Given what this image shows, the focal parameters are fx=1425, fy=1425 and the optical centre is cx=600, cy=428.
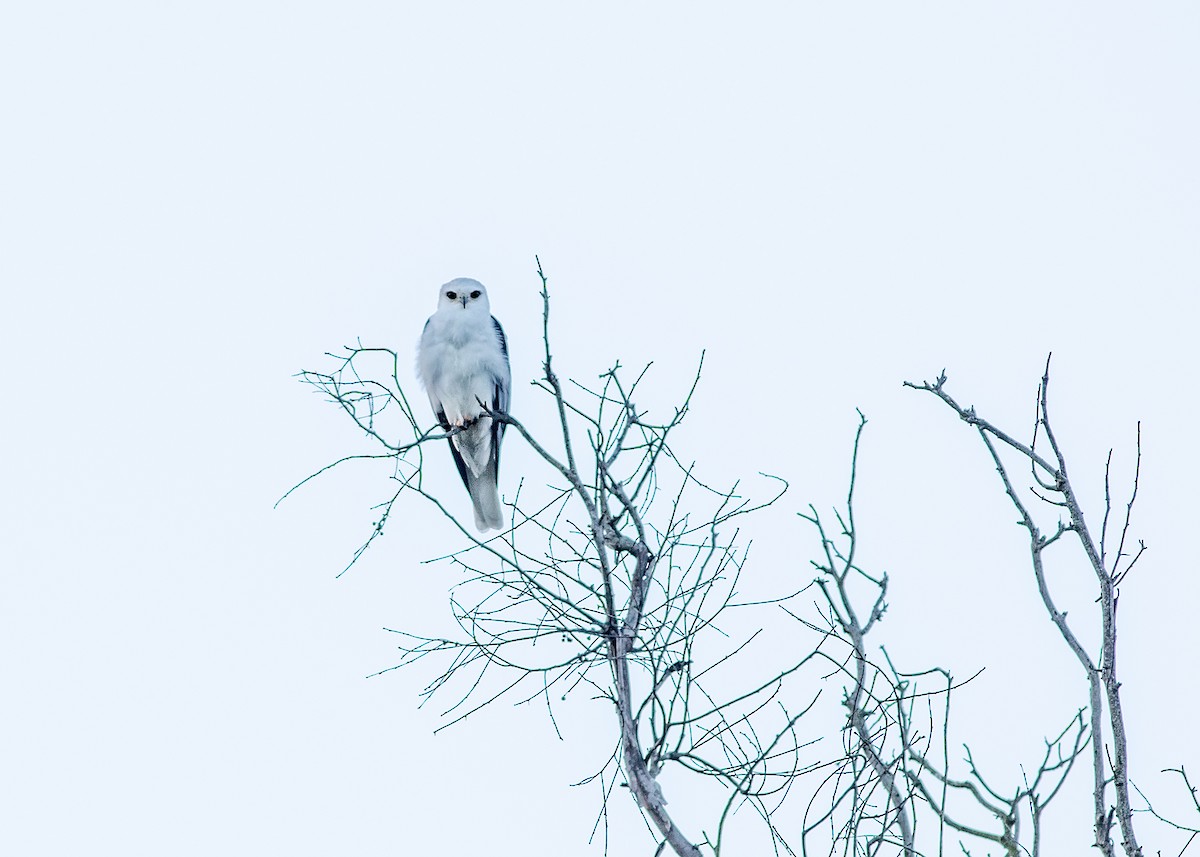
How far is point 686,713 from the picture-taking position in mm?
3455

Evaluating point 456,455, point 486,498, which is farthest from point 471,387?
point 486,498

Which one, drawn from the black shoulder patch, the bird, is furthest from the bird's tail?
the black shoulder patch

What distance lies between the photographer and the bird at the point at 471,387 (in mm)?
7828

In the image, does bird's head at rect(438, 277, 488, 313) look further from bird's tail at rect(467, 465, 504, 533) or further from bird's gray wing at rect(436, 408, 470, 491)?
bird's tail at rect(467, 465, 504, 533)

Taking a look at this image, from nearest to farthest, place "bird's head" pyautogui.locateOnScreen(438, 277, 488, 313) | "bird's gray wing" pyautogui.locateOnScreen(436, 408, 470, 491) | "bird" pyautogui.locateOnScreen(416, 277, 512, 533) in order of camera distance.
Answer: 1. "bird" pyautogui.locateOnScreen(416, 277, 512, 533)
2. "bird's gray wing" pyautogui.locateOnScreen(436, 408, 470, 491)
3. "bird's head" pyautogui.locateOnScreen(438, 277, 488, 313)

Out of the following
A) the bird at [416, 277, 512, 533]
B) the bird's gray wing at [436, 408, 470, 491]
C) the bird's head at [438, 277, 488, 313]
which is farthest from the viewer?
the bird's head at [438, 277, 488, 313]

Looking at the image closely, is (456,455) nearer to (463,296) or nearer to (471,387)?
(471,387)

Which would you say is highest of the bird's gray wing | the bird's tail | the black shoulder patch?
the black shoulder patch

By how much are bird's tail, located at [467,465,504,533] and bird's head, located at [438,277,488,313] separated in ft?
3.19

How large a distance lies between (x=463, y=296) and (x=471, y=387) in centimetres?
73

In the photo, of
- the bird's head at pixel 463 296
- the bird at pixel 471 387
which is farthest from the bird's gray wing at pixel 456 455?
the bird's head at pixel 463 296

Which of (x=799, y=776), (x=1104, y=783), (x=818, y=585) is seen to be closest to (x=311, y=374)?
(x=818, y=585)

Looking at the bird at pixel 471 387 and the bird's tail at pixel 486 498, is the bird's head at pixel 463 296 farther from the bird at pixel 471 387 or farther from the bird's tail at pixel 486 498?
the bird's tail at pixel 486 498

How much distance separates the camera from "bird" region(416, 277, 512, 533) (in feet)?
25.7
